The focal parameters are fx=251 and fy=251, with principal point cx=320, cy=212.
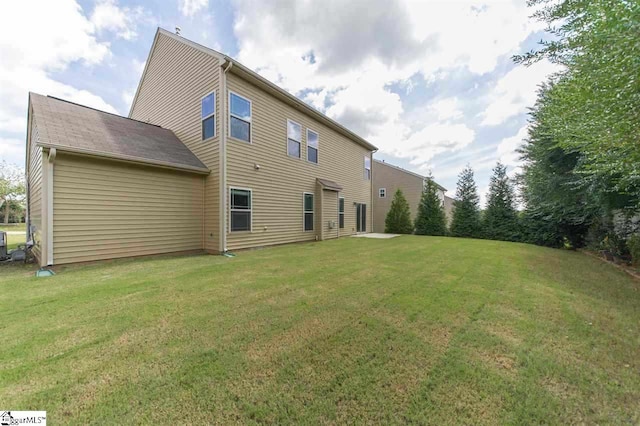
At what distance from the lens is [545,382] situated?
6.38 ft

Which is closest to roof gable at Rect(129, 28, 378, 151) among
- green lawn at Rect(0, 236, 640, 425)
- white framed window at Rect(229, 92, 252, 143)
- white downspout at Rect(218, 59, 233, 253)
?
white downspout at Rect(218, 59, 233, 253)

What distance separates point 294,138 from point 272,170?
6.54ft

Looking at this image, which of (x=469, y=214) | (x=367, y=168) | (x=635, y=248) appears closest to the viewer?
(x=635, y=248)

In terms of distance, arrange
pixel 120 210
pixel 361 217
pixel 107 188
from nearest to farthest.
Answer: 1. pixel 107 188
2. pixel 120 210
3. pixel 361 217

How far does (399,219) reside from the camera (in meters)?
16.3

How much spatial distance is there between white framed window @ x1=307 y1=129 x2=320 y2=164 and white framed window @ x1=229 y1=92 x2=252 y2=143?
3.34 metres

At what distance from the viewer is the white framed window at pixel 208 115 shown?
781cm

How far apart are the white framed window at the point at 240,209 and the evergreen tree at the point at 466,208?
12.7 metres

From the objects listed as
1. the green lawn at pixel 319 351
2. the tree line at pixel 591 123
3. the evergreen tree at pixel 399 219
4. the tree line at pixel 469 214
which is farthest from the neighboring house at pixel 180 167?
the tree line at pixel 591 123

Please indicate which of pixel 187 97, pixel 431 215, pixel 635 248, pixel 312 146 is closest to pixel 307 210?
pixel 312 146

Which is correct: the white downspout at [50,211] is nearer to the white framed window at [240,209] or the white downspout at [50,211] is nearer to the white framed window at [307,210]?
the white framed window at [240,209]

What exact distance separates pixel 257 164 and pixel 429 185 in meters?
11.6

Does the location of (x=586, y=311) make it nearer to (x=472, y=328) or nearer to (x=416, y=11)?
(x=472, y=328)

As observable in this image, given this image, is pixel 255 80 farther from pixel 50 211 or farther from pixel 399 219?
pixel 399 219
